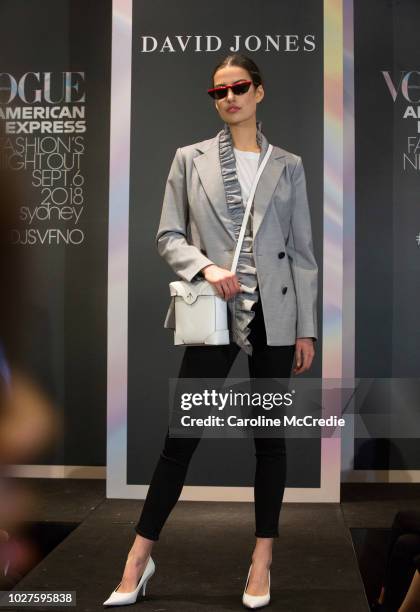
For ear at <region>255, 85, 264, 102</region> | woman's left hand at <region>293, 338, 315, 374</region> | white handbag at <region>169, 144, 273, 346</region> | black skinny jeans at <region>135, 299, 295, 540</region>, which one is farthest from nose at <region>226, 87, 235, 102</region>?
woman's left hand at <region>293, 338, 315, 374</region>

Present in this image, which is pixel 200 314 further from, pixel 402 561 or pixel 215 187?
pixel 402 561

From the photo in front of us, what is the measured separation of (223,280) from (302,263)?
1.07ft

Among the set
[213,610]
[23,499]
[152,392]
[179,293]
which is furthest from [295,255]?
[23,499]

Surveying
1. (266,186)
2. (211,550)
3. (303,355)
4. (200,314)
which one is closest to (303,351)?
(303,355)

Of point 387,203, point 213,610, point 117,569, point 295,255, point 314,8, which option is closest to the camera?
point 213,610

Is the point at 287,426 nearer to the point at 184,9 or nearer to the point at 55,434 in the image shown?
the point at 55,434

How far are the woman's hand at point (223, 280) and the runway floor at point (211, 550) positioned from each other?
0.90 meters

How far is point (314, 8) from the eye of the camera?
3639 mm

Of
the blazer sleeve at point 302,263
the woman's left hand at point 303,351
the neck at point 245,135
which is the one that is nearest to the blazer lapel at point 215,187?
the neck at point 245,135

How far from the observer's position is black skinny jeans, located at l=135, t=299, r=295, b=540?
2.26 meters

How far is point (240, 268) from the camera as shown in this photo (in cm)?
231

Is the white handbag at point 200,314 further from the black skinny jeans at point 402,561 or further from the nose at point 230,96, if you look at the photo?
the black skinny jeans at point 402,561

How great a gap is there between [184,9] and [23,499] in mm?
2440

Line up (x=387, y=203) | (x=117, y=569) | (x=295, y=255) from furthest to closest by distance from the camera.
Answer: (x=387, y=203) < (x=117, y=569) < (x=295, y=255)
